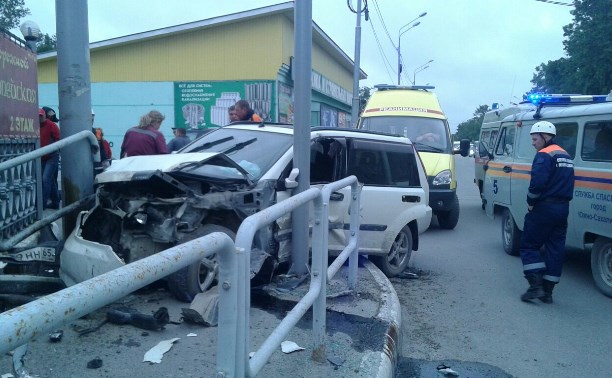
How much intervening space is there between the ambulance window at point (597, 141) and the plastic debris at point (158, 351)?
212 inches

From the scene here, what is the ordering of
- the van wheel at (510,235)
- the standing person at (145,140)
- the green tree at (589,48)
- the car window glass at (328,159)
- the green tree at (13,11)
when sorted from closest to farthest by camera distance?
the car window glass at (328,159) < the standing person at (145,140) < the van wheel at (510,235) < the green tree at (589,48) < the green tree at (13,11)

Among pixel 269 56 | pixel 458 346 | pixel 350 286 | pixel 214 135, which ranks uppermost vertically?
pixel 269 56

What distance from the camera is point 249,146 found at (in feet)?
20.2

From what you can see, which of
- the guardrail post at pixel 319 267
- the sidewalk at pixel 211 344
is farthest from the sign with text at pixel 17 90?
the guardrail post at pixel 319 267

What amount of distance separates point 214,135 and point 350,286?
8.70 ft

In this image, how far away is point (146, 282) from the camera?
1.74 metres

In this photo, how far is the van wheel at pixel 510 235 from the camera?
8578 millimetres

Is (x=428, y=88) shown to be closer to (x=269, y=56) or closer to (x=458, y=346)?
(x=269, y=56)

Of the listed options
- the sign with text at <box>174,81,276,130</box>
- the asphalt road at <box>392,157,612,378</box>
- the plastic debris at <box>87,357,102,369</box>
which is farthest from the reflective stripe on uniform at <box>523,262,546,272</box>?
the sign with text at <box>174,81,276,130</box>

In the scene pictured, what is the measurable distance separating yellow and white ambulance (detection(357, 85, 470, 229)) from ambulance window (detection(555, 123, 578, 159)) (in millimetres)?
3075

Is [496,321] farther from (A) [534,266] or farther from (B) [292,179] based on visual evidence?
(B) [292,179]

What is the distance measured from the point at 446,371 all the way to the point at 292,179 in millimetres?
2197

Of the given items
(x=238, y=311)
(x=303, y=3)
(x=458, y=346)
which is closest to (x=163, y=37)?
(x=303, y=3)

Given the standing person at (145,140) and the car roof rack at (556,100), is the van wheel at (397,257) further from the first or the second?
the standing person at (145,140)
